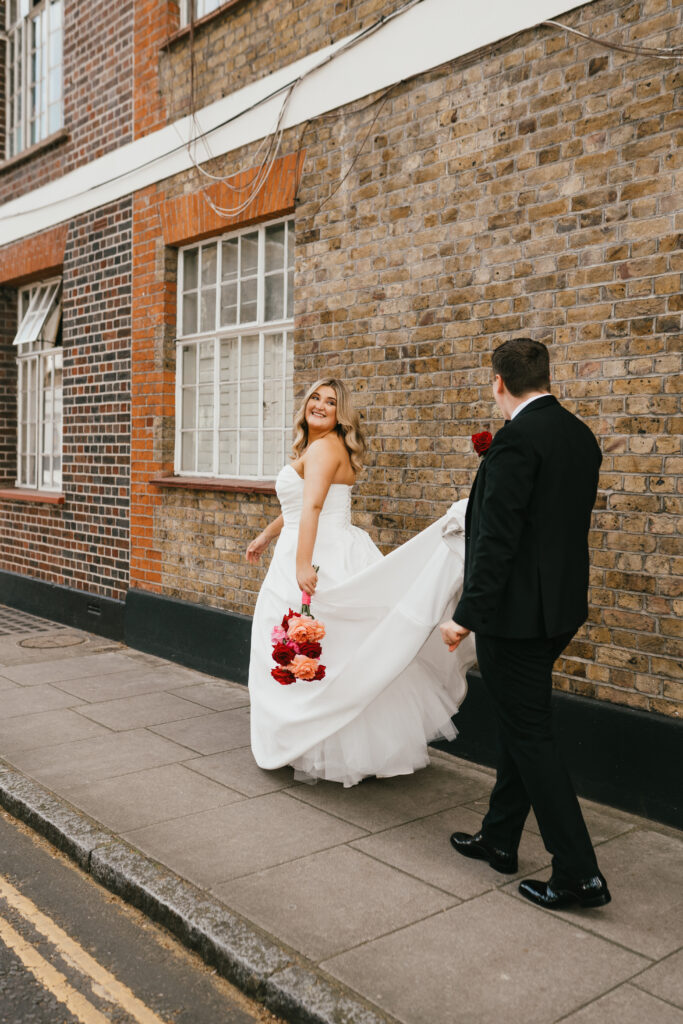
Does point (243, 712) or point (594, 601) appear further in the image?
point (243, 712)

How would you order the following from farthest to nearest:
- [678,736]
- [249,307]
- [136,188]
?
[136,188], [249,307], [678,736]

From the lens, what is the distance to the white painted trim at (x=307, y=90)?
5.14m

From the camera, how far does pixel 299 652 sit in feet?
14.5

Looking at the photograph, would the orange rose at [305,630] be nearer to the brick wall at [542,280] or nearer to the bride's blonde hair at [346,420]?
the bride's blonde hair at [346,420]

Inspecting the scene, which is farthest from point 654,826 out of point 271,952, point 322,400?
point 322,400

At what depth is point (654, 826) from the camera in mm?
4277

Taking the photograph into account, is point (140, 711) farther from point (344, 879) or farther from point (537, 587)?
point (537, 587)

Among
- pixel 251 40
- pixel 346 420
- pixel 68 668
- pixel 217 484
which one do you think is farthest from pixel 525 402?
pixel 68 668

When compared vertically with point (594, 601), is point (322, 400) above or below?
above

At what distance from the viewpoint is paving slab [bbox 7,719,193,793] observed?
4.86m

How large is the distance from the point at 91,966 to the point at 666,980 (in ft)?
6.30

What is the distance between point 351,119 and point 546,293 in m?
2.12

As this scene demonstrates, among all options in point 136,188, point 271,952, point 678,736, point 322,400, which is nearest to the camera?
point 271,952

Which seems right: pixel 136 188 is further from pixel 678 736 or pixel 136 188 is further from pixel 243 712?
pixel 678 736
